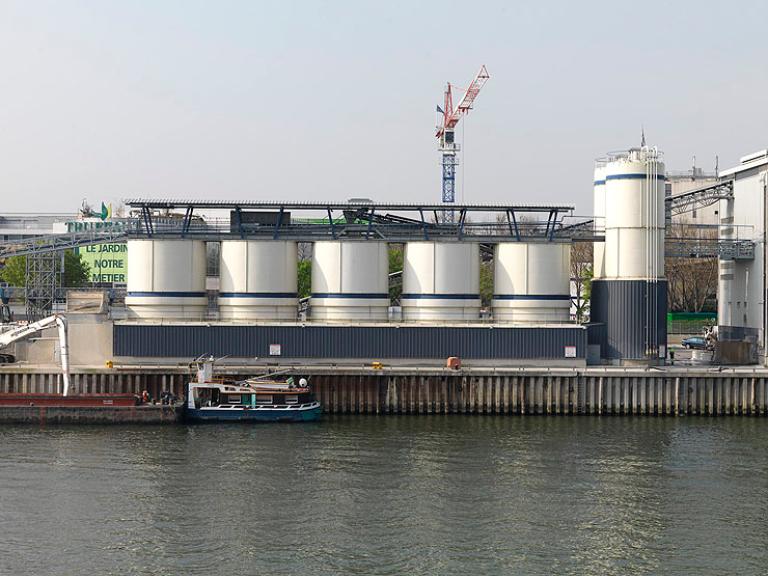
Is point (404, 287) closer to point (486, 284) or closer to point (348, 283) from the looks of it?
point (348, 283)

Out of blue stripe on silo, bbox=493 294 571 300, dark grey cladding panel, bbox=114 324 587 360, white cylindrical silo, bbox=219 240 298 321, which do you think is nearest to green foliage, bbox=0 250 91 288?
white cylindrical silo, bbox=219 240 298 321

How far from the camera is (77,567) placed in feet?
108

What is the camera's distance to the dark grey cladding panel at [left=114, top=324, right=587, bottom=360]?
2488 inches

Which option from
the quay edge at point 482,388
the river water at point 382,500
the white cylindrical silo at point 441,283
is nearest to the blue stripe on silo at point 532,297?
the white cylindrical silo at point 441,283

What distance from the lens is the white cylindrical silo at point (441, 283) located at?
216 ft

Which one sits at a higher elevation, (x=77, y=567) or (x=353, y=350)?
(x=353, y=350)

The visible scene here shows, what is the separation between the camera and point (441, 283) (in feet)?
216

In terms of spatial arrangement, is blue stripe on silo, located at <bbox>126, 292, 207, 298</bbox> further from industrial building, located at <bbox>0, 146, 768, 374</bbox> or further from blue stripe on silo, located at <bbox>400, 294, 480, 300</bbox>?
blue stripe on silo, located at <bbox>400, 294, 480, 300</bbox>

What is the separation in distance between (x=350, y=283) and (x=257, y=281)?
593cm

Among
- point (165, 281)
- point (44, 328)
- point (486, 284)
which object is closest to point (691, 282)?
point (486, 284)

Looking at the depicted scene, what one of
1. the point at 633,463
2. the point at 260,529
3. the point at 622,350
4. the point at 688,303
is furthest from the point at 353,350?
the point at 688,303

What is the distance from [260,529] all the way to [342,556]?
402 centimetres

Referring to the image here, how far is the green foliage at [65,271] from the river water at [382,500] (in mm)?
68177

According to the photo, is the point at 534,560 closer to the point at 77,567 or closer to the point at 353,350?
the point at 77,567
